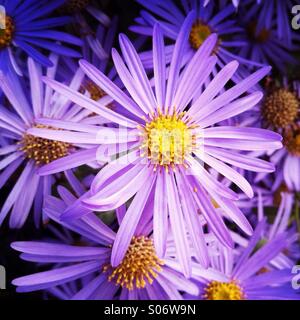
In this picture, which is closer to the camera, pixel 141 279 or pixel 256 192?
pixel 141 279

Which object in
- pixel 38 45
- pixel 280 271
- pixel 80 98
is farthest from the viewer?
pixel 280 271

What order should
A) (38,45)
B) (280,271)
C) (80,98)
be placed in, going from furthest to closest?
(280,271) < (38,45) < (80,98)

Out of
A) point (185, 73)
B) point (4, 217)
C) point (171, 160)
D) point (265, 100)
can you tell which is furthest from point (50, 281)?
point (265, 100)

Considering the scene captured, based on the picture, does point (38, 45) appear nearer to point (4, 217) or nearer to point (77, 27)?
point (77, 27)

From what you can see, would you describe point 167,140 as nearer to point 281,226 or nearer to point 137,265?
point 137,265

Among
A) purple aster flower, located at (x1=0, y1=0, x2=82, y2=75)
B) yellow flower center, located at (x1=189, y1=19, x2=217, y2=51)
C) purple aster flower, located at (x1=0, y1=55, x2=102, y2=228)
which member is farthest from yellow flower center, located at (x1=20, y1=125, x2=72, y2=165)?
yellow flower center, located at (x1=189, y1=19, x2=217, y2=51)
